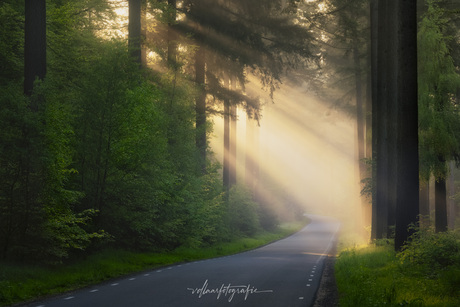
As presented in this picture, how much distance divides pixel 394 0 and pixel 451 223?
3866cm

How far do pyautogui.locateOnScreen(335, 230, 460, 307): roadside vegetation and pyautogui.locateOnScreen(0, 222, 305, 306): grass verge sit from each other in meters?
7.11

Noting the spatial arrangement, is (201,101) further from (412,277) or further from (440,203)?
(412,277)

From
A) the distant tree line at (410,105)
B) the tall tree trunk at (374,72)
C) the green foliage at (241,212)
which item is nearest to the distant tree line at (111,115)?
the tall tree trunk at (374,72)

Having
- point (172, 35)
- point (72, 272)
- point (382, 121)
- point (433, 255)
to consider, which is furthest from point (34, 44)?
point (382, 121)

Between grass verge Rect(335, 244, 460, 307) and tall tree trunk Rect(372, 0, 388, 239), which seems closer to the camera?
grass verge Rect(335, 244, 460, 307)

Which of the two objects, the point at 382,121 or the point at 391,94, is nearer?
the point at 391,94

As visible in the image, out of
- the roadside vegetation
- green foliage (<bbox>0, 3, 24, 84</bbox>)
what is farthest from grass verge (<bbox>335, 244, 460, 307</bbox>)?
green foliage (<bbox>0, 3, 24, 84</bbox>)

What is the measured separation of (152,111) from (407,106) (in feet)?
31.6

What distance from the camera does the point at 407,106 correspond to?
1708 cm

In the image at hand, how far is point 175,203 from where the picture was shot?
25000 millimetres

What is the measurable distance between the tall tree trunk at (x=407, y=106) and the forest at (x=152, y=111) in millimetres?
38

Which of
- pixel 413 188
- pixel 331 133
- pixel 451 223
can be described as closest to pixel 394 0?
pixel 413 188

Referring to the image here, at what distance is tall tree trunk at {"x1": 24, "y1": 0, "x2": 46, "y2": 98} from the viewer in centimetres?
1743

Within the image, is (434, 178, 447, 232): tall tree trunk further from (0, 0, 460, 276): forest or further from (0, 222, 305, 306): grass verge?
(0, 222, 305, 306): grass verge
